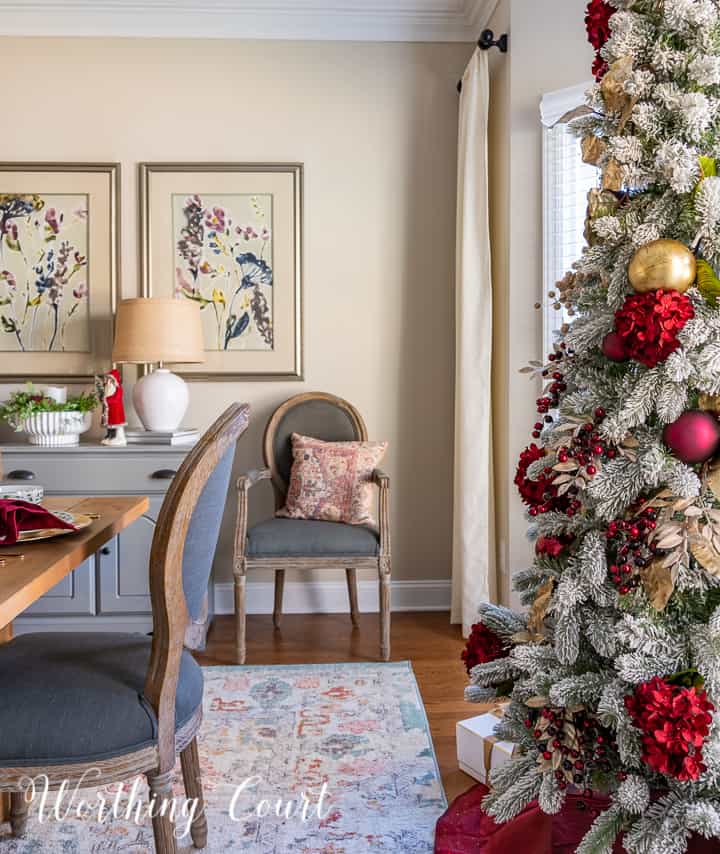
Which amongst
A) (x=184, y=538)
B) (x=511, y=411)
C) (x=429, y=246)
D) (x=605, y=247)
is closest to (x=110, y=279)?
(x=429, y=246)

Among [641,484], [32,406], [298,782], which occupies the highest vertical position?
[32,406]

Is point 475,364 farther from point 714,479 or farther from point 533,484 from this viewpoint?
point 714,479

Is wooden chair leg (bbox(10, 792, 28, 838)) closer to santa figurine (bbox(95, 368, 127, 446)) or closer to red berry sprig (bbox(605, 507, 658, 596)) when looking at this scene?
red berry sprig (bbox(605, 507, 658, 596))

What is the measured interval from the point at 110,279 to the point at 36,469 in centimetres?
99

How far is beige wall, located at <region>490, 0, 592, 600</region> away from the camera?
295 cm

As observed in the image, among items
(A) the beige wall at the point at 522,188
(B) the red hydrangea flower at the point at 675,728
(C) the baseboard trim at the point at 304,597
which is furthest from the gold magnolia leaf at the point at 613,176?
(C) the baseboard trim at the point at 304,597

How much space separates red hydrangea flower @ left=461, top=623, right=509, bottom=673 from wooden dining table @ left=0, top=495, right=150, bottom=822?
802 mm

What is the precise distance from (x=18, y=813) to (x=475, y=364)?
7.65 feet

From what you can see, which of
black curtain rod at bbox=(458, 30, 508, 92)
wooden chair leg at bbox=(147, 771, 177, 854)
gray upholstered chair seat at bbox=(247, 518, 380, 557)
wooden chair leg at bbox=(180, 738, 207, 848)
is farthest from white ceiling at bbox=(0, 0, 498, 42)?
wooden chair leg at bbox=(147, 771, 177, 854)

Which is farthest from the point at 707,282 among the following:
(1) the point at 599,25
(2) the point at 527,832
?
(2) the point at 527,832

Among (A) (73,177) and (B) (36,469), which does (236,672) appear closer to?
(B) (36,469)

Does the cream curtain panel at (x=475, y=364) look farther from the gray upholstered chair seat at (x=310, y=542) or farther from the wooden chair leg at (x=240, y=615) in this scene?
the wooden chair leg at (x=240, y=615)

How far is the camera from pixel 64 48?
11.5 ft

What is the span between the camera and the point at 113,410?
3.25 m
